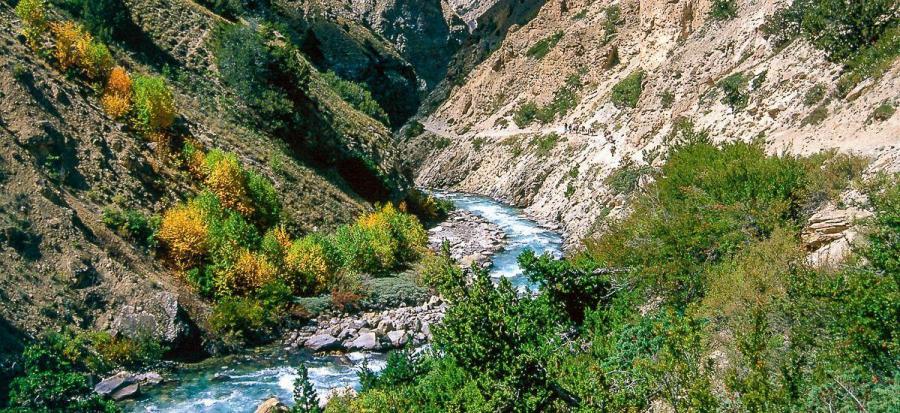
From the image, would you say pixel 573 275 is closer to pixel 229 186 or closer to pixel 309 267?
pixel 309 267

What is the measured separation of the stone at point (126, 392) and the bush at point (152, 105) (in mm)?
12908

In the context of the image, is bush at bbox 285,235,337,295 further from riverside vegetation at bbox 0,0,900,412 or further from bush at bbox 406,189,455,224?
bush at bbox 406,189,455,224

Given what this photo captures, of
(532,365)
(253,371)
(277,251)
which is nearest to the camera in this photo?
(532,365)

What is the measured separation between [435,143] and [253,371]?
56831 millimetres

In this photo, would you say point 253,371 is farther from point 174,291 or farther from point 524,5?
point 524,5

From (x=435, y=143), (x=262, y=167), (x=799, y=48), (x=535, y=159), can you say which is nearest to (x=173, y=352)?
(x=262, y=167)

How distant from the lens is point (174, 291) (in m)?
20.9

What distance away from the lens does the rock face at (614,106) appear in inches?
981

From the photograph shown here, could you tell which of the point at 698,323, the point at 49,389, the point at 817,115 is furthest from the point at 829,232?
the point at 49,389

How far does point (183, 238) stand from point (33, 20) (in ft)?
38.4

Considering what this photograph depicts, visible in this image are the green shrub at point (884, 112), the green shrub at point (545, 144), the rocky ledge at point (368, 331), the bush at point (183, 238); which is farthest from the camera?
the green shrub at point (545, 144)

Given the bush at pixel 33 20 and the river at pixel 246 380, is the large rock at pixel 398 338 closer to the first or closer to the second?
the river at pixel 246 380

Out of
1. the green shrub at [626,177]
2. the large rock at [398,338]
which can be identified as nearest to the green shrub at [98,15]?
the large rock at [398,338]

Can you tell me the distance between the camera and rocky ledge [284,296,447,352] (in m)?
21.1
